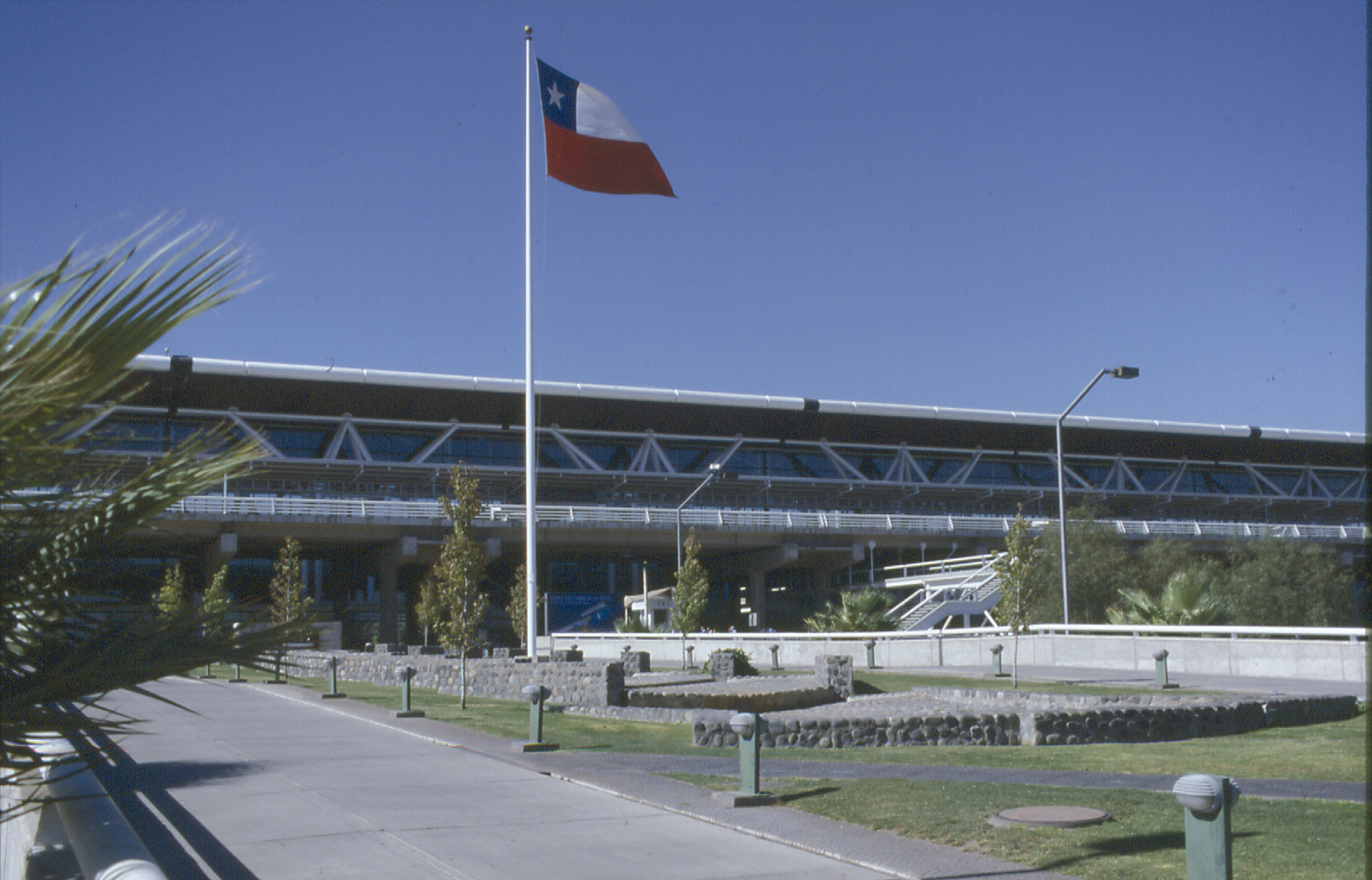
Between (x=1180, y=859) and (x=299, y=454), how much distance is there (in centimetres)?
6603

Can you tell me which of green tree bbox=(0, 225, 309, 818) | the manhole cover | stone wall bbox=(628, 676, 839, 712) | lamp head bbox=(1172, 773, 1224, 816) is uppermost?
green tree bbox=(0, 225, 309, 818)

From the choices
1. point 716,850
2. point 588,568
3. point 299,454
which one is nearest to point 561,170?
point 716,850

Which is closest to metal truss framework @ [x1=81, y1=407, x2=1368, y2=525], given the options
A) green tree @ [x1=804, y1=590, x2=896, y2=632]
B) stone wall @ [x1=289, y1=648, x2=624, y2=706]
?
green tree @ [x1=804, y1=590, x2=896, y2=632]

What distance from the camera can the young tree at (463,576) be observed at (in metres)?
22.8

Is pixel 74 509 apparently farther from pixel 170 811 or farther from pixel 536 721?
pixel 536 721

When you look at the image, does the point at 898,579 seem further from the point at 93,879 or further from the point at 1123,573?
the point at 93,879

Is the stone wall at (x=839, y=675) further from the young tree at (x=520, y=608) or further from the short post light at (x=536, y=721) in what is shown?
the young tree at (x=520, y=608)

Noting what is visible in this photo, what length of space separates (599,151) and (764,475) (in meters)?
55.3

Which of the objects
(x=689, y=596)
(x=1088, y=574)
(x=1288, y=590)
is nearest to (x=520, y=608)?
(x=689, y=596)

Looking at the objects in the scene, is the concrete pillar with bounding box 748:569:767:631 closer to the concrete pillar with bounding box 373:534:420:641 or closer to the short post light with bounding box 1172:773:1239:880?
the concrete pillar with bounding box 373:534:420:641

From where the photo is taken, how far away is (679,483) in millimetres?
73875

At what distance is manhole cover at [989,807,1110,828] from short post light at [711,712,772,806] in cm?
207

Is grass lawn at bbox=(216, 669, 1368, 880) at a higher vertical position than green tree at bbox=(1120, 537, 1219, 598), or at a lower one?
lower

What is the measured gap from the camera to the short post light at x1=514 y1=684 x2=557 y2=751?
1380 cm
